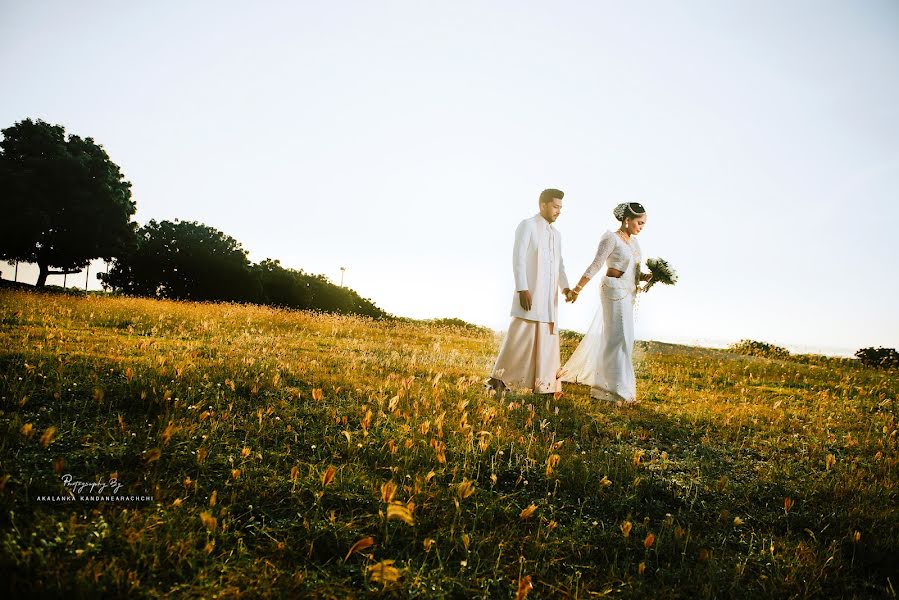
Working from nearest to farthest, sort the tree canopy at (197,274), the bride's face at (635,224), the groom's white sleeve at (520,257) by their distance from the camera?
the groom's white sleeve at (520,257) < the bride's face at (635,224) < the tree canopy at (197,274)

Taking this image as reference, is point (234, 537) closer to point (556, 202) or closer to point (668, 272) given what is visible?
point (556, 202)

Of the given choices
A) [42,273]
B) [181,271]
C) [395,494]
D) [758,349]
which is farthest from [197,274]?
[395,494]

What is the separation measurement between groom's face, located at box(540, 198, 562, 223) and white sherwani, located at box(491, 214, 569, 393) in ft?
0.66

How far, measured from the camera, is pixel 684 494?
4.06m

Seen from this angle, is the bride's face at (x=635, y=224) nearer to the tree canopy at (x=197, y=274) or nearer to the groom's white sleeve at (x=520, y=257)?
the groom's white sleeve at (x=520, y=257)

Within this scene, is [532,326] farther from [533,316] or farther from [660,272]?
[660,272]

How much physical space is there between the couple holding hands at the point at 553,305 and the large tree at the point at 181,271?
1532 inches

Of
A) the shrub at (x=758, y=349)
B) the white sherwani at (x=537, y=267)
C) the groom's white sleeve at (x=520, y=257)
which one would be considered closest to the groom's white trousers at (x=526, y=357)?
the white sherwani at (x=537, y=267)

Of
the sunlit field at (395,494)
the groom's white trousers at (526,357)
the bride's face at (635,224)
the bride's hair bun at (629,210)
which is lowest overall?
the sunlit field at (395,494)

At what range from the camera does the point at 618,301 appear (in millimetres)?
8531

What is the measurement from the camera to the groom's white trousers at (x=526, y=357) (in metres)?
8.21

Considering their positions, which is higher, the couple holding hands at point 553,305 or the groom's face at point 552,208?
the groom's face at point 552,208

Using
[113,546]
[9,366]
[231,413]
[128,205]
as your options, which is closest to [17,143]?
[128,205]

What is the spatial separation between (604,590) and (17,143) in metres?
43.8
